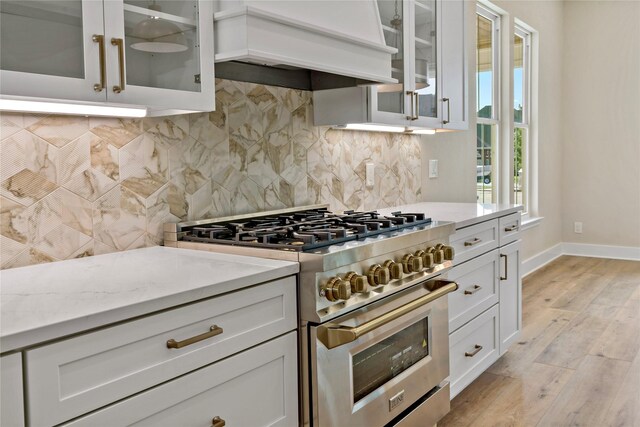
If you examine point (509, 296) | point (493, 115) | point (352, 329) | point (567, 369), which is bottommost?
point (567, 369)

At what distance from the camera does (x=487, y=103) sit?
491 cm

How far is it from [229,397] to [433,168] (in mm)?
2612

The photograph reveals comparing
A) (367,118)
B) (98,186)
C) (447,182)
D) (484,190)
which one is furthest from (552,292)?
(98,186)

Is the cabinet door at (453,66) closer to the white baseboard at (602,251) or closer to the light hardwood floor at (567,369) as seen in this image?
the light hardwood floor at (567,369)

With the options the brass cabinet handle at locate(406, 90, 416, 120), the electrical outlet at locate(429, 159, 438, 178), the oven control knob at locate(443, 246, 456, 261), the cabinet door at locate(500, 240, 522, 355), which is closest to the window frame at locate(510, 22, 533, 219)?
the electrical outlet at locate(429, 159, 438, 178)

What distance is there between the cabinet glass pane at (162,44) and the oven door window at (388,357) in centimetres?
104

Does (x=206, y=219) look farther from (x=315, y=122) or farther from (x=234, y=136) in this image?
(x=315, y=122)

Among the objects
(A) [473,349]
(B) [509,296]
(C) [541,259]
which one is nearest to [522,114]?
(C) [541,259]

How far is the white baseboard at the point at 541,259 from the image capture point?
5.49 m

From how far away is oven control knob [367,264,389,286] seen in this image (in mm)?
1871

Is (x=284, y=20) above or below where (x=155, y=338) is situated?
above

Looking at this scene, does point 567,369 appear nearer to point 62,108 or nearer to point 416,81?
point 416,81

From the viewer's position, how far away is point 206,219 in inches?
87.5

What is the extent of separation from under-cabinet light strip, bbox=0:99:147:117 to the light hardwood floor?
1883mm
